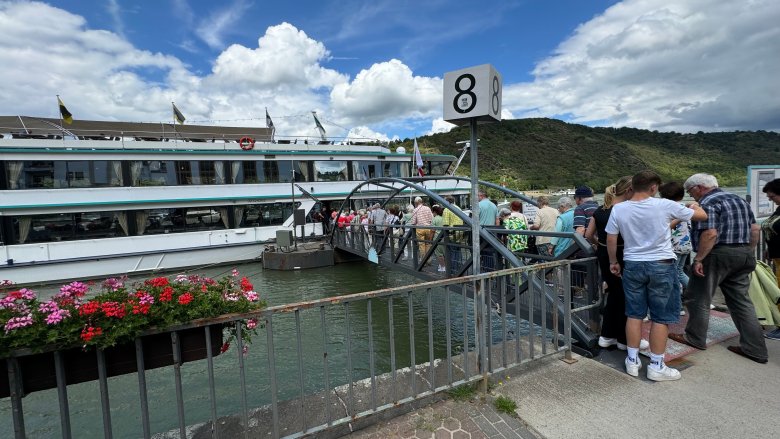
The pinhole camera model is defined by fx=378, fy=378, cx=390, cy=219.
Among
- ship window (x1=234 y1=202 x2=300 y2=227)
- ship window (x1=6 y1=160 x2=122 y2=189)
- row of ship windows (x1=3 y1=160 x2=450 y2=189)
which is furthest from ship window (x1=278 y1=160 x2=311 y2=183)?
ship window (x1=6 y1=160 x2=122 y2=189)

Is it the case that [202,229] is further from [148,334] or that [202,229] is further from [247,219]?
[148,334]

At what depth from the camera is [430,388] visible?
3.05 m

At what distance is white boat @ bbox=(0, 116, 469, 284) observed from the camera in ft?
41.2

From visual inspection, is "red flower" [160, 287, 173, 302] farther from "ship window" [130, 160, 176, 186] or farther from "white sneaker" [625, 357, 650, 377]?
"ship window" [130, 160, 176, 186]

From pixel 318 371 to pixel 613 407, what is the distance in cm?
428

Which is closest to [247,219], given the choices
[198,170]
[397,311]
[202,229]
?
[202,229]

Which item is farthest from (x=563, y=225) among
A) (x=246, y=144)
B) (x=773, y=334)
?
(x=246, y=144)

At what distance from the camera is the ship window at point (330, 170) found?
55.9 feet

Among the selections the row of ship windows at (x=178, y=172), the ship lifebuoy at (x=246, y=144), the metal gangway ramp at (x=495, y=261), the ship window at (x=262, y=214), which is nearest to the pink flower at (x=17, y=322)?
the metal gangway ramp at (x=495, y=261)

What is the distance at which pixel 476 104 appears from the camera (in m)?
2.96

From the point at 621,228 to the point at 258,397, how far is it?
4.85 m

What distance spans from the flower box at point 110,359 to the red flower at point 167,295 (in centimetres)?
23

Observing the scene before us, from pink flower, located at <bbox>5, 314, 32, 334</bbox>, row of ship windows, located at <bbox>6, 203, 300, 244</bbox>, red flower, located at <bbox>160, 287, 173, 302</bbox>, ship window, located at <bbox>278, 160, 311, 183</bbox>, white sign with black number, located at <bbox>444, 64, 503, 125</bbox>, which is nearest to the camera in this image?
pink flower, located at <bbox>5, 314, 32, 334</bbox>

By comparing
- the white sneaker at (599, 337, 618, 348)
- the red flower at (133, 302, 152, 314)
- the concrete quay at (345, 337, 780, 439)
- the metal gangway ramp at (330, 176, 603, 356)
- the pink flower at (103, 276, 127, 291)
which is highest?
the pink flower at (103, 276, 127, 291)
